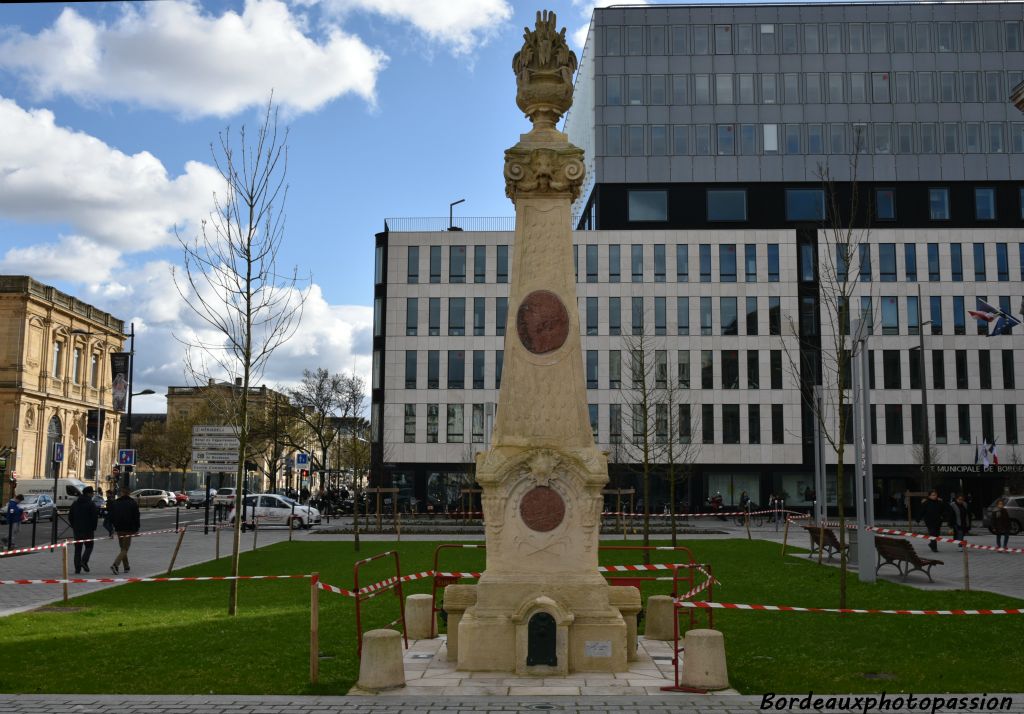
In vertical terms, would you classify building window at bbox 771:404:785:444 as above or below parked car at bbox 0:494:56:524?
above

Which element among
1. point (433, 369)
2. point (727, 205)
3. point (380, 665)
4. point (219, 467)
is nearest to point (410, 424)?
point (433, 369)

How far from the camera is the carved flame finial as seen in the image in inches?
435

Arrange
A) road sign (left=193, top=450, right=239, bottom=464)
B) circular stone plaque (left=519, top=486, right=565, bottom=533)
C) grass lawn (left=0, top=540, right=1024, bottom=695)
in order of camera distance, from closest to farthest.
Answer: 1. grass lawn (left=0, top=540, right=1024, bottom=695)
2. circular stone plaque (left=519, top=486, right=565, bottom=533)
3. road sign (left=193, top=450, right=239, bottom=464)

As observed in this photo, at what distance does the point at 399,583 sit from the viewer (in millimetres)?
11500

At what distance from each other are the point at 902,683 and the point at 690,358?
49.1 metres

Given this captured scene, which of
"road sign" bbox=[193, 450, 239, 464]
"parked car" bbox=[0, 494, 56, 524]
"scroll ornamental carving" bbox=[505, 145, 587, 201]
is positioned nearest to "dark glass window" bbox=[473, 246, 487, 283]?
"parked car" bbox=[0, 494, 56, 524]

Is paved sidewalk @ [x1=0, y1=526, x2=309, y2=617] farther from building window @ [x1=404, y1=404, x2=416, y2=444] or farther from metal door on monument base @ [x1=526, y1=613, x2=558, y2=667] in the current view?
Result: building window @ [x1=404, y1=404, x2=416, y2=444]

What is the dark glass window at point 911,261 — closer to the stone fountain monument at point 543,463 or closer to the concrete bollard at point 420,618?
the stone fountain monument at point 543,463

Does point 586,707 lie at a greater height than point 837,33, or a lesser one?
lesser

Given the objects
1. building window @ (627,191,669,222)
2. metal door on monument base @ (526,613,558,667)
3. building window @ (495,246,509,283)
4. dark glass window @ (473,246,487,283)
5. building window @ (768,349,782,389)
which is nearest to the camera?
metal door on monument base @ (526,613,558,667)

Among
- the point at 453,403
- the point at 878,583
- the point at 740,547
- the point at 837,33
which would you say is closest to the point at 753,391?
the point at 453,403

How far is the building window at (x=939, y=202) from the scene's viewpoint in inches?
2282

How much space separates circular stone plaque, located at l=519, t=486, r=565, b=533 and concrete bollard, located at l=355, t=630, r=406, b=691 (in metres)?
1.94

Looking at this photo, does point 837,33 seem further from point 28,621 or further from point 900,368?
point 28,621
